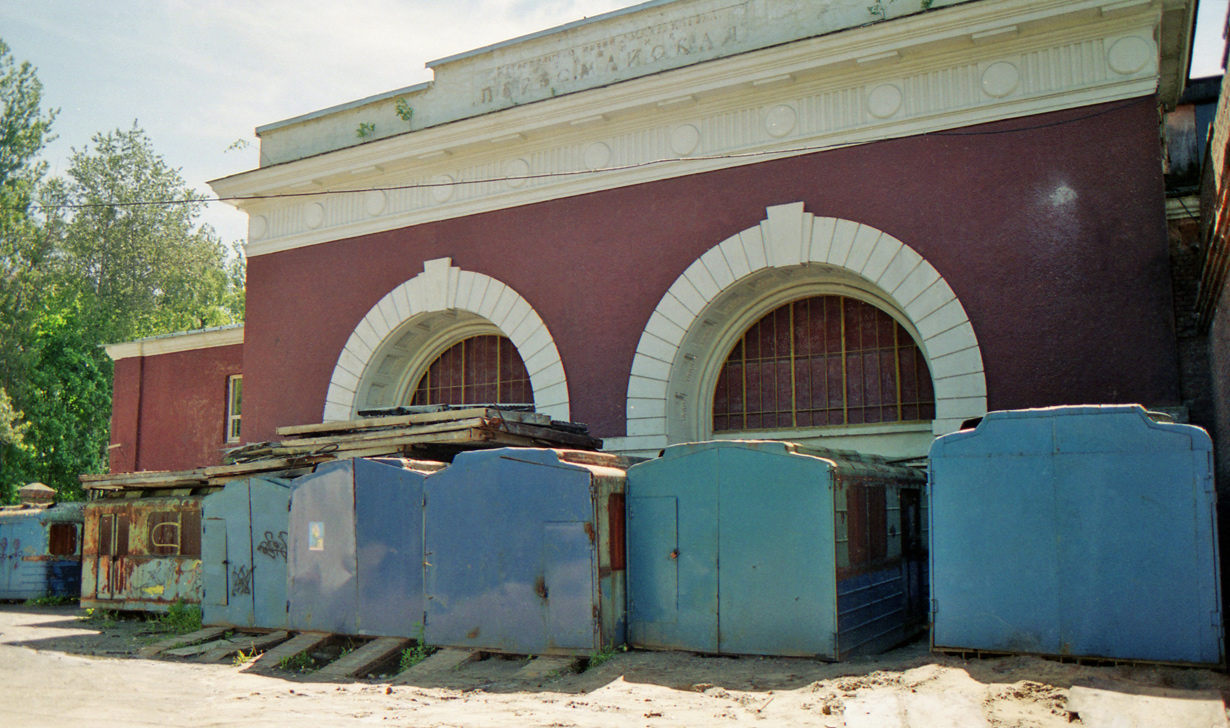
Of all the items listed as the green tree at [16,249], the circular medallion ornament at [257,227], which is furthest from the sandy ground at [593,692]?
the green tree at [16,249]

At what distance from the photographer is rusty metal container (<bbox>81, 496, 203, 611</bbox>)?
1409cm

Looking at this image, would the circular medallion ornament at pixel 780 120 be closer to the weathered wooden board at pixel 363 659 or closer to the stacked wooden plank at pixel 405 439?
the stacked wooden plank at pixel 405 439

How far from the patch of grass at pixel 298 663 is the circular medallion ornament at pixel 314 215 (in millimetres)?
9093

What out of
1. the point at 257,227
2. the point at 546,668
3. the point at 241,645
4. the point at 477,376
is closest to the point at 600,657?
the point at 546,668

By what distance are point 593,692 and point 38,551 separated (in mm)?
14601

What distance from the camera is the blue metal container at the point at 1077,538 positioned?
7801 mm

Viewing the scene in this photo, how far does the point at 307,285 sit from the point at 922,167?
36.5 ft

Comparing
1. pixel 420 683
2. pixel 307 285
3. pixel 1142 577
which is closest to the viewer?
pixel 1142 577

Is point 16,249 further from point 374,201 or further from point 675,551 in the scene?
A: point 675,551

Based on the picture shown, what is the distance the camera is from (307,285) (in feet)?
57.8

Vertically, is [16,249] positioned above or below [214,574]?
above

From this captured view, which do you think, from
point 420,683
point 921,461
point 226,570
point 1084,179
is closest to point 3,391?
point 226,570

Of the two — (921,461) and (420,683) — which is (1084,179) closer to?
(921,461)

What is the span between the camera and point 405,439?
485 inches
